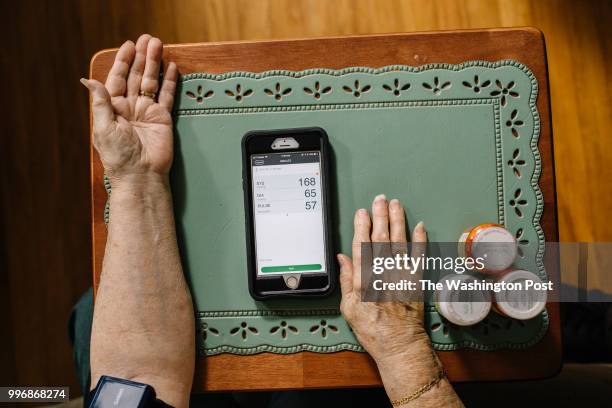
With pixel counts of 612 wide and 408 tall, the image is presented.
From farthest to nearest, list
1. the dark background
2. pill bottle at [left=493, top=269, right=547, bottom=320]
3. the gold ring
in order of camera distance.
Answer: the dark background → the gold ring → pill bottle at [left=493, top=269, right=547, bottom=320]

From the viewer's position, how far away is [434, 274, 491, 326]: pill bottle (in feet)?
2.57

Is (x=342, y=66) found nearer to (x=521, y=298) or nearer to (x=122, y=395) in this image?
(x=521, y=298)

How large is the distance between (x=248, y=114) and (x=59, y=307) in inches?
38.3

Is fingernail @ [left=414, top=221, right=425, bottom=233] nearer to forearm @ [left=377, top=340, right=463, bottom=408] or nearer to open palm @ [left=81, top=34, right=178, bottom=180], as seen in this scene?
forearm @ [left=377, top=340, right=463, bottom=408]

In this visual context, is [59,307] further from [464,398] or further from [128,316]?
[464,398]

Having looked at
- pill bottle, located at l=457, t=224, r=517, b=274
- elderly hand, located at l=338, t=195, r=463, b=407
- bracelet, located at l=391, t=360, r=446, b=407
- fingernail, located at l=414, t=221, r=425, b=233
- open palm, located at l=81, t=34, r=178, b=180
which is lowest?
bracelet, located at l=391, t=360, r=446, b=407

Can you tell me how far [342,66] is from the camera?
886 millimetres

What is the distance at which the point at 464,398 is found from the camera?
1.05 metres

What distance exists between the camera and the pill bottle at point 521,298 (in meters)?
0.78

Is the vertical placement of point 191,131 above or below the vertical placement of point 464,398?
above

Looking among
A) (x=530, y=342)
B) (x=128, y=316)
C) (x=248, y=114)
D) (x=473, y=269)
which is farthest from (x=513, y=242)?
(x=128, y=316)

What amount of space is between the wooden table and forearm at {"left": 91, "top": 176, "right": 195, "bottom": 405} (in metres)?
0.05

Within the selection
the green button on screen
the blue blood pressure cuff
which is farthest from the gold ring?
the blue blood pressure cuff

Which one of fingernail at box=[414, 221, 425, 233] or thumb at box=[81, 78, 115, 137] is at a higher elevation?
thumb at box=[81, 78, 115, 137]
